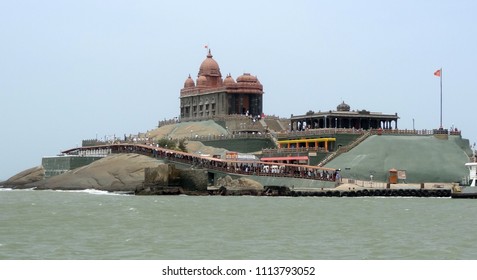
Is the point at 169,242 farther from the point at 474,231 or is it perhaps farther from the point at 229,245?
the point at 474,231

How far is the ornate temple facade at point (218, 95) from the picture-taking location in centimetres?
17462

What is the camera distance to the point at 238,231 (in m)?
60.4

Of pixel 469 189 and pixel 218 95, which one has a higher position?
pixel 218 95

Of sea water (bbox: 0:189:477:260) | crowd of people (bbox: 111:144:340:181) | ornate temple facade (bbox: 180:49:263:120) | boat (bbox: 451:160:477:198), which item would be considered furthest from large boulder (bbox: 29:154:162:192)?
sea water (bbox: 0:189:477:260)

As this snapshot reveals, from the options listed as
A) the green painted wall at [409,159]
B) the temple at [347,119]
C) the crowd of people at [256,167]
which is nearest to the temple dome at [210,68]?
the temple at [347,119]

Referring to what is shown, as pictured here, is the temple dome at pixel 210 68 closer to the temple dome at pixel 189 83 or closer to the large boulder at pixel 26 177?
the temple dome at pixel 189 83

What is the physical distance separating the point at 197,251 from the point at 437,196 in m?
63.9

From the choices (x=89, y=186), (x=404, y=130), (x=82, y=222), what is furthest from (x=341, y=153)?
(x=82, y=222)

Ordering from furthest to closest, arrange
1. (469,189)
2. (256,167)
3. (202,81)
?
(202,81), (256,167), (469,189)

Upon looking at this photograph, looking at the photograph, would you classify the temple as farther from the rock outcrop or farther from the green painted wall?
the rock outcrop

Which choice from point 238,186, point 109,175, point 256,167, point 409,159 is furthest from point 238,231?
point 109,175

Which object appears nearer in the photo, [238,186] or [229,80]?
[238,186]

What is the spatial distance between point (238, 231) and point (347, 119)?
9311 cm

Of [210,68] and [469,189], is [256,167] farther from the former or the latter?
[210,68]
